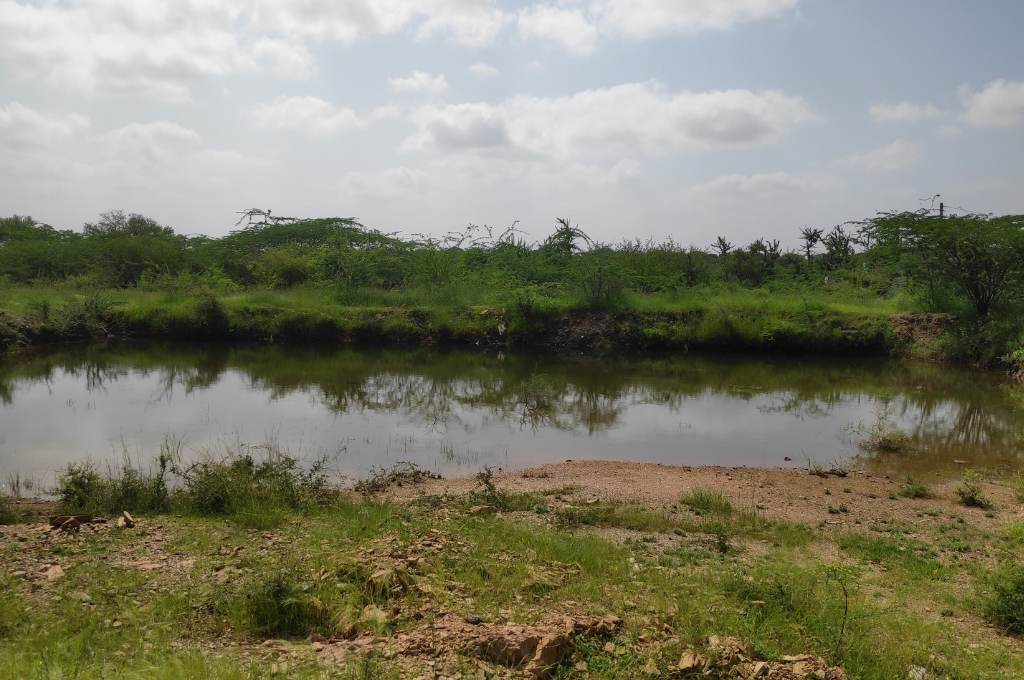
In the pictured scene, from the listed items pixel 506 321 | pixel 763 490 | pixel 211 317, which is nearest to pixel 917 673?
pixel 763 490

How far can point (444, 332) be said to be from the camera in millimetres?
21938

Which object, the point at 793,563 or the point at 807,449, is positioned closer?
the point at 793,563

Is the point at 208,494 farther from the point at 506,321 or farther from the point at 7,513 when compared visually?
the point at 506,321

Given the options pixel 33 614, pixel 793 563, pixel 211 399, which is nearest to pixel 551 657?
pixel 793 563

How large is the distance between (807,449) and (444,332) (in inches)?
515

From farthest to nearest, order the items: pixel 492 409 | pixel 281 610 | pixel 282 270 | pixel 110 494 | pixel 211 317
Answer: pixel 282 270 → pixel 211 317 → pixel 492 409 → pixel 110 494 → pixel 281 610

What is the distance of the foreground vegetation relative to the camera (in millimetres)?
3883

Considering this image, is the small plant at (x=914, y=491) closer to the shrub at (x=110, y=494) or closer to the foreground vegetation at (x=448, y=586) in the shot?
the foreground vegetation at (x=448, y=586)

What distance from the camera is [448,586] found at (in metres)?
4.75

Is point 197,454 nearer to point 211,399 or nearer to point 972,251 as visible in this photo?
point 211,399

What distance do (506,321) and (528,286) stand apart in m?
2.34

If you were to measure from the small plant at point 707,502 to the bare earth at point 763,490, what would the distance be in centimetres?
17

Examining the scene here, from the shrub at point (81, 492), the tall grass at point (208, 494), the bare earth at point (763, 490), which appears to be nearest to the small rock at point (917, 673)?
the bare earth at point (763, 490)

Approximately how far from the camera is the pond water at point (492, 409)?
10.2 m
